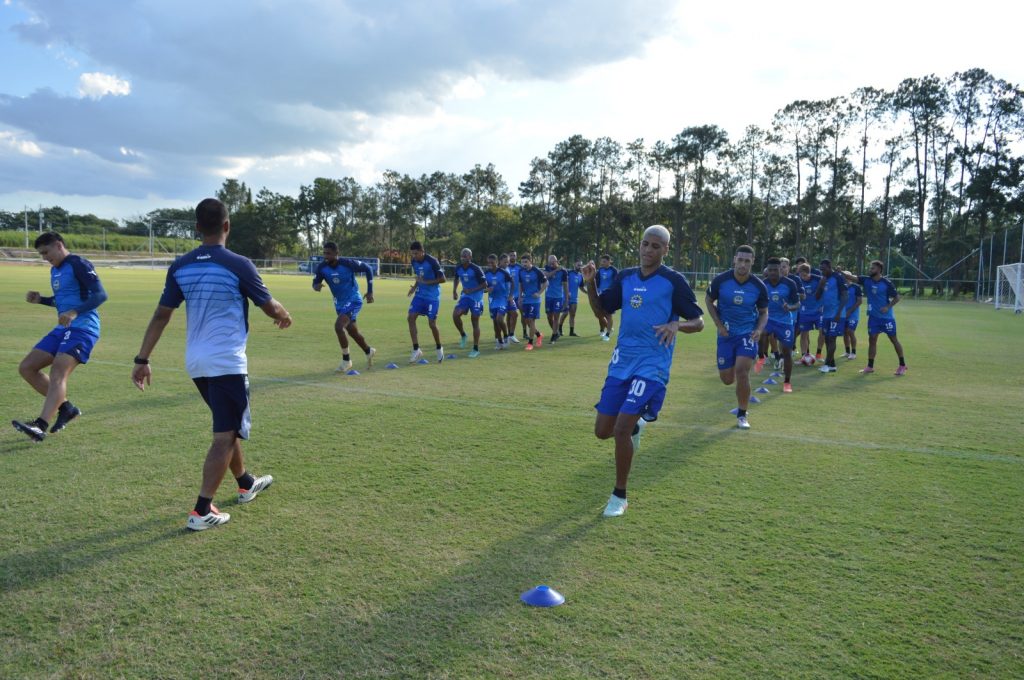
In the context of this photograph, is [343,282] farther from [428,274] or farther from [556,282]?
[556,282]

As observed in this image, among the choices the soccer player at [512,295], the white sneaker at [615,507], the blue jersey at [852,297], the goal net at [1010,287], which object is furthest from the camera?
the goal net at [1010,287]

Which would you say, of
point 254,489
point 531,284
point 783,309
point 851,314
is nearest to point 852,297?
point 851,314

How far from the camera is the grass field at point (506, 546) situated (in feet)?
10.4

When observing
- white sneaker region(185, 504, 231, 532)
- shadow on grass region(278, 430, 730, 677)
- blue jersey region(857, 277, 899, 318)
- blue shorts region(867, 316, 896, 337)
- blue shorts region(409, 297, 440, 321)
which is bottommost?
shadow on grass region(278, 430, 730, 677)

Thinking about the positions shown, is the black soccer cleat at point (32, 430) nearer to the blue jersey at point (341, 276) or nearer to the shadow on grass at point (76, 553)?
the shadow on grass at point (76, 553)

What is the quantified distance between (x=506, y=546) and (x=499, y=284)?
37.5 ft

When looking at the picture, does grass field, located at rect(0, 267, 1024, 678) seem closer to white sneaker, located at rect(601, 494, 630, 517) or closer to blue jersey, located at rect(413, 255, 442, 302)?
white sneaker, located at rect(601, 494, 630, 517)

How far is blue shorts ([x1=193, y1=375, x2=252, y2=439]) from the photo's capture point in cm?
452

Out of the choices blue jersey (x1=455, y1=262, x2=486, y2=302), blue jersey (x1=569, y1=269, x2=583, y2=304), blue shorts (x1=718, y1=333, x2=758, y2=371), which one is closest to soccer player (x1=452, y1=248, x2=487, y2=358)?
blue jersey (x1=455, y1=262, x2=486, y2=302)

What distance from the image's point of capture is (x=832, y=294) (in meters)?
14.0

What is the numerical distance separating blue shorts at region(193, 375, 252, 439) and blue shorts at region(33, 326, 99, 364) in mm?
3394

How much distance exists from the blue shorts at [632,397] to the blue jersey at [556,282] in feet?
38.7

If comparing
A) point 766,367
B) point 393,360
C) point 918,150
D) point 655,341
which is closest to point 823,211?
point 918,150

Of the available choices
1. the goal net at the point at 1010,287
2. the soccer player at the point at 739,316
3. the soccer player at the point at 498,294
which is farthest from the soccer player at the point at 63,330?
the goal net at the point at 1010,287
